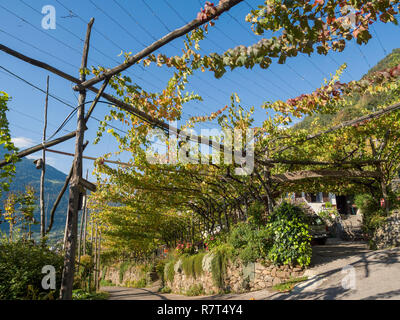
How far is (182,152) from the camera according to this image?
25.7ft

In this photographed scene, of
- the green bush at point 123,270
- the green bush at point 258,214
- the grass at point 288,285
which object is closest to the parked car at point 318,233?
the green bush at point 258,214

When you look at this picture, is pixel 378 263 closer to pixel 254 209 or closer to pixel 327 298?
pixel 327 298

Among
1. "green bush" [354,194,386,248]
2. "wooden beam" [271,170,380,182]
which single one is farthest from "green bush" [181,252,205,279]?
"green bush" [354,194,386,248]

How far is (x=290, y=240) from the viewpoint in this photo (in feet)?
26.7

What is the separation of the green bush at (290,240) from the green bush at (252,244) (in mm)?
284

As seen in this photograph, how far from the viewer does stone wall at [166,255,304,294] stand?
8102 millimetres

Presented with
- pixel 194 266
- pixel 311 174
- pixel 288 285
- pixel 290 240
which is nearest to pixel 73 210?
pixel 288 285

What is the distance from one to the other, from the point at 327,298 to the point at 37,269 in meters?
7.39

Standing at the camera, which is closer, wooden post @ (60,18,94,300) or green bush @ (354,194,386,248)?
wooden post @ (60,18,94,300)

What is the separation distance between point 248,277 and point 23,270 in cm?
711

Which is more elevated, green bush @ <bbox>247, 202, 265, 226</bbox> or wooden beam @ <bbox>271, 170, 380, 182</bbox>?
wooden beam @ <bbox>271, 170, 380, 182</bbox>

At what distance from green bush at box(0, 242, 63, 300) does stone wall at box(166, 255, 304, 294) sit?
20.2 feet

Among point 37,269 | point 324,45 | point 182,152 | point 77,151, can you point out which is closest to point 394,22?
point 324,45

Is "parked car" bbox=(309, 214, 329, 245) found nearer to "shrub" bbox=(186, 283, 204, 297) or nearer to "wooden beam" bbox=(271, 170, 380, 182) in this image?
"wooden beam" bbox=(271, 170, 380, 182)
